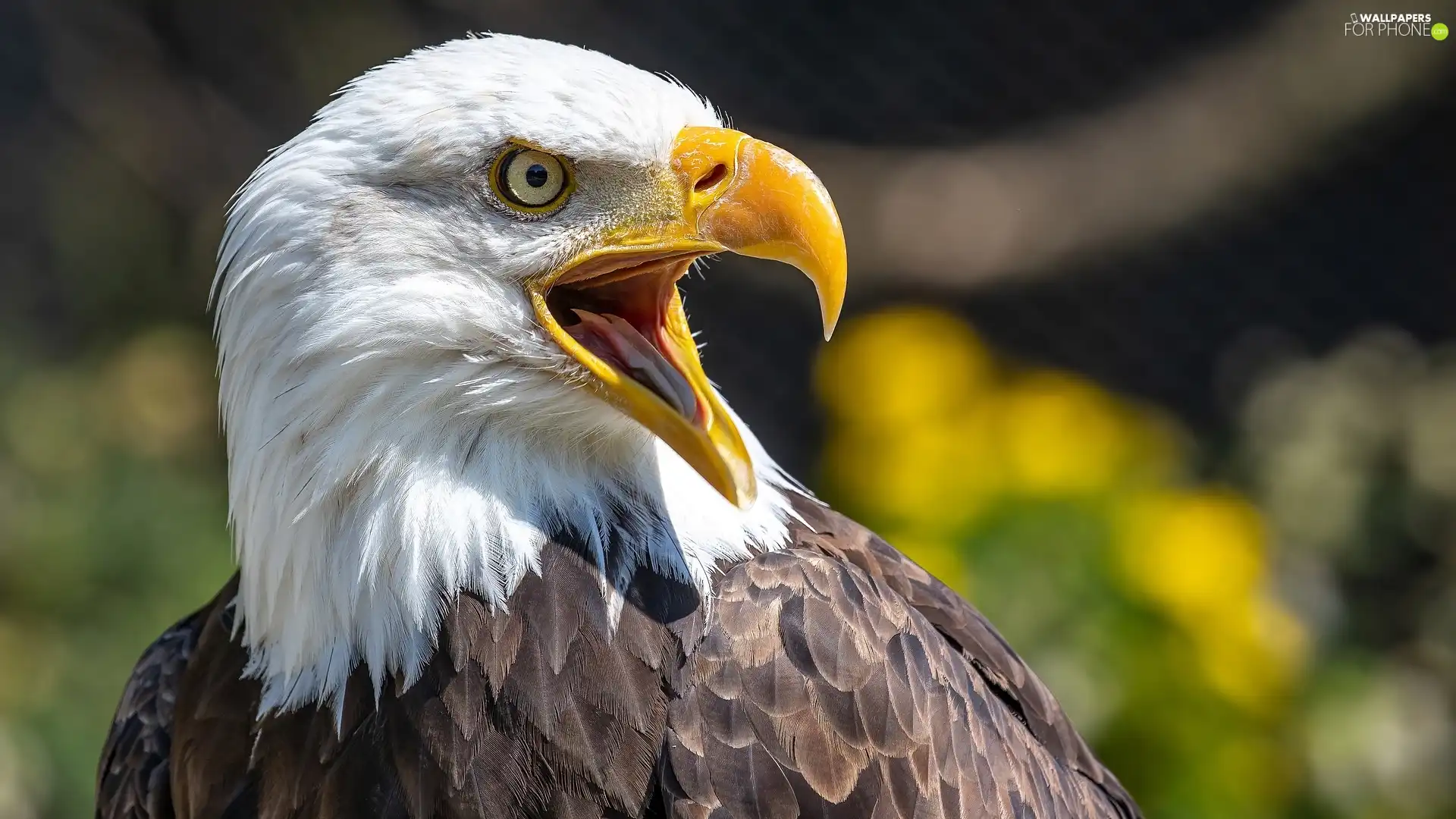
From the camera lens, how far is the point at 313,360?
6.25 feet

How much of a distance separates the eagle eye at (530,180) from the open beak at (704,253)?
9 centimetres

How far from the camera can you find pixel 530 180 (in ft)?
6.31

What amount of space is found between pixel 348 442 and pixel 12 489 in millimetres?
3583

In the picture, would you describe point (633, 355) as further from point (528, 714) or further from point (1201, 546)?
point (1201, 546)

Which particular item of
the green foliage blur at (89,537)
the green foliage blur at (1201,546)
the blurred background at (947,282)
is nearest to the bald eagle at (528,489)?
the green foliage blur at (1201,546)

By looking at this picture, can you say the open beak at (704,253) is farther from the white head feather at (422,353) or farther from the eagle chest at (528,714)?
the eagle chest at (528,714)

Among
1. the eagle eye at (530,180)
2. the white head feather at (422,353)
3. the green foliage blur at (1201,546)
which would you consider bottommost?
the green foliage blur at (1201,546)

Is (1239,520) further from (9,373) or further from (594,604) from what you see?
(9,373)

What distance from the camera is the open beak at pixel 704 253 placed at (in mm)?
1895

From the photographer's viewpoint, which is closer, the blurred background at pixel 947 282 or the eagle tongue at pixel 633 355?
the eagle tongue at pixel 633 355

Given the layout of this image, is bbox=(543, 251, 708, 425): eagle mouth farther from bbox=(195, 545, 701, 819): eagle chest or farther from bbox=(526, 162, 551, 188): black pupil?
bbox=(195, 545, 701, 819): eagle chest

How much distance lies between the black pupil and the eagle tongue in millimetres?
214

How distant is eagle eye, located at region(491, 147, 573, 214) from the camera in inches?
75.4

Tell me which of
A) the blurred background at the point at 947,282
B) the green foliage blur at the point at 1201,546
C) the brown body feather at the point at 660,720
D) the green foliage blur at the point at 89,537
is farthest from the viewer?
the blurred background at the point at 947,282
